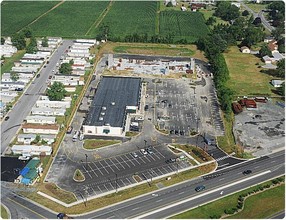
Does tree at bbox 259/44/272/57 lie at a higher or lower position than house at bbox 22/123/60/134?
higher

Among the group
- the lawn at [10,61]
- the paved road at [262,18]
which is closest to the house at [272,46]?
the paved road at [262,18]

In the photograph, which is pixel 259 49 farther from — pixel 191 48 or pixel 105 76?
pixel 105 76

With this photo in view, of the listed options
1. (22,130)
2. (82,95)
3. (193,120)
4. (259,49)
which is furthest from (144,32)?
(22,130)

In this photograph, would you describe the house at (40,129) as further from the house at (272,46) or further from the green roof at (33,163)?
the house at (272,46)

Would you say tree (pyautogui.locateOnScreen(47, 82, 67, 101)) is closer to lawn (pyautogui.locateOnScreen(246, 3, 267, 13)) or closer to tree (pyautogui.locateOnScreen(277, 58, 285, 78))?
tree (pyautogui.locateOnScreen(277, 58, 285, 78))

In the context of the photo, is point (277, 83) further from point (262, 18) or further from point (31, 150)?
point (262, 18)

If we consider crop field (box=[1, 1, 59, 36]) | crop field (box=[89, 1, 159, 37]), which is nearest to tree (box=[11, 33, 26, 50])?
crop field (box=[1, 1, 59, 36])
